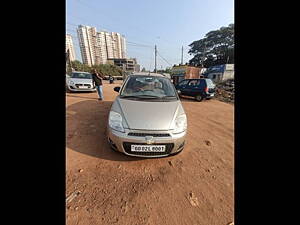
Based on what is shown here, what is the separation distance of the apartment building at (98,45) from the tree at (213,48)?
30.5m

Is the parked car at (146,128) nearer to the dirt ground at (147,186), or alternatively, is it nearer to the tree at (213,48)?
the dirt ground at (147,186)

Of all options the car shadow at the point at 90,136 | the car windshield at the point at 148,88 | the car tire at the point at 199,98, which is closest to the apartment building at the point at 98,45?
the car tire at the point at 199,98

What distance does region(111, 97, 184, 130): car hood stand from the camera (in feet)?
7.14

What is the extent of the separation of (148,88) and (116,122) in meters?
1.38

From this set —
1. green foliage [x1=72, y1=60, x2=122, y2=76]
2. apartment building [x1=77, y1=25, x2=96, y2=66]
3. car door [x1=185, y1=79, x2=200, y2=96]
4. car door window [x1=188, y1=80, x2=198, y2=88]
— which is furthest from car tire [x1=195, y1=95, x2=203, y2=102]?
apartment building [x1=77, y1=25, x2=96, y2=66]

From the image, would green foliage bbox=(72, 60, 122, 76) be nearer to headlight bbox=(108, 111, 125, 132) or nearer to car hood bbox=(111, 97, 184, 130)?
car hood bbox=(111, 97, 184, 130)

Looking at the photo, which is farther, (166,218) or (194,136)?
(194,136)

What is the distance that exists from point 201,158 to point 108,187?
1733 mm
